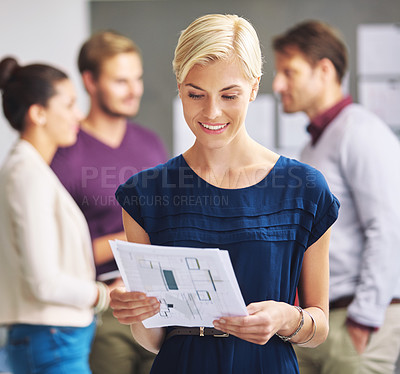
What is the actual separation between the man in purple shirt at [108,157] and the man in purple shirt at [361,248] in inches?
34.2

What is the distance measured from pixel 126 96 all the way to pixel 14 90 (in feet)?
2.80

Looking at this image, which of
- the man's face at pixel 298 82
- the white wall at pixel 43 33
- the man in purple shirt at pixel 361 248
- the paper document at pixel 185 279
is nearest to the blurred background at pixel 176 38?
the white wall at pixel 43 33

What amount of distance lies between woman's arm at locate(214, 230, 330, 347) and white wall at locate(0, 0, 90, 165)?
95.8 inches

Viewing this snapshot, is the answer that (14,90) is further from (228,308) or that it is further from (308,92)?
(228,308)

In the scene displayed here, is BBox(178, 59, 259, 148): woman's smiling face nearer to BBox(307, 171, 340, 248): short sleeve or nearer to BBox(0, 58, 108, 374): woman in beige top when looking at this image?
BBox(307, 171, 340, 248): short sleeve

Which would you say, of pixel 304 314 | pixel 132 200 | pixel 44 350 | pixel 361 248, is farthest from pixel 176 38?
pixel 304 314

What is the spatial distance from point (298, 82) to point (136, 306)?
1705 mm

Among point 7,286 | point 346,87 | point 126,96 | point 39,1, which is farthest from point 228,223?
point 39,1

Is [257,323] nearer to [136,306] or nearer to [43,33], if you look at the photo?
[136,306]

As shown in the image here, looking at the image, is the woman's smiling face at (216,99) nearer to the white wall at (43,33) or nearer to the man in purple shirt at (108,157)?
the man in purple shirt at (108,157)

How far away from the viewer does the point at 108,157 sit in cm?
279

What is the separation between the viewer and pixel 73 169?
2691mm

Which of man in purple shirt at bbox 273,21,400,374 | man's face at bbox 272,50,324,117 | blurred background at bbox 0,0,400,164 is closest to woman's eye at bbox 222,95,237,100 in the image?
man in purple shirt at bbox 273,21,400,374

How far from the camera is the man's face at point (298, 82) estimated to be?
2.38m
